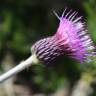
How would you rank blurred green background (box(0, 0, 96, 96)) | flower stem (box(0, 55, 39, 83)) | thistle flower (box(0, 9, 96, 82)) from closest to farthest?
flower stem (box(0, 55, 39, 83)) < thistle flower (box(0, 9, 96, 82)) < blurred green background (box(0, 0, 96, 96))

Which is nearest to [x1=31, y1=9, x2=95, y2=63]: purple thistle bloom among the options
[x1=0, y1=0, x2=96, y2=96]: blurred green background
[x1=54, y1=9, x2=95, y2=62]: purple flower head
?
[x1=54, y1=9, x2=95, y2=62]: purple flower head

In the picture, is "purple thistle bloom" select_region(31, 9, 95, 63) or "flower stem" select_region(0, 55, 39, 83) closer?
"flower stem" select_region(0, 55, 39, 83)

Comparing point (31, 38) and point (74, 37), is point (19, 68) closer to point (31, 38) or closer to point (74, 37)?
point (74, 37)

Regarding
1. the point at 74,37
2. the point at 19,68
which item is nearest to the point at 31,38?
the point at 74,37

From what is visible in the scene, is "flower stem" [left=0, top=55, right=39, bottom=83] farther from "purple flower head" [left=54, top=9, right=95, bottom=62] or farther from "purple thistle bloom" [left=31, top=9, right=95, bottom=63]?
"purple flower head" [left=54, top=9, right=95, bottom=62]

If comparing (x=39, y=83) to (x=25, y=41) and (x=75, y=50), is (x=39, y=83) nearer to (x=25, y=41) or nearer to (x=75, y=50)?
(x=25, y=41)
